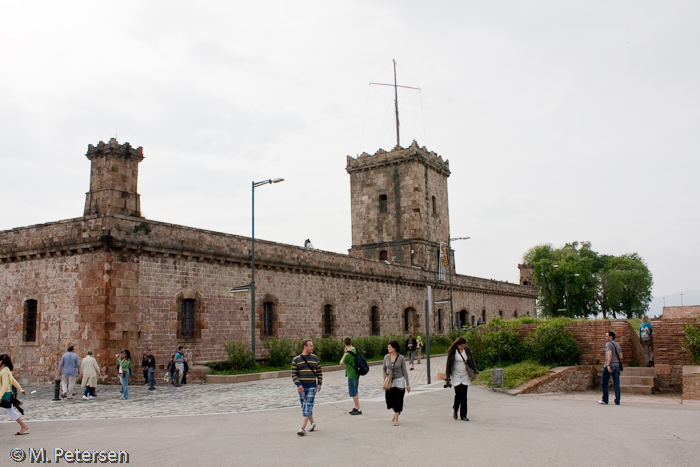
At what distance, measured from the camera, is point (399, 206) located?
4147cm

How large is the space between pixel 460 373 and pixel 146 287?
40.8 feet

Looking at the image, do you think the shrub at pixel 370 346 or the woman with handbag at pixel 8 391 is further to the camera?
the shrub at pixel 370 346

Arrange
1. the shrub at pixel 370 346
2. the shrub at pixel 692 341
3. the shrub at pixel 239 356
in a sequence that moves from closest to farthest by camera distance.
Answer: the shrub at pixel 692 341, the shrub at pixel 239 356, the shrub at pixel 370 346

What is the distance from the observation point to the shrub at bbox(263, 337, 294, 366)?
23.0m

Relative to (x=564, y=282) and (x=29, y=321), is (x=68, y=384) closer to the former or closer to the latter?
(x=29, y=321)

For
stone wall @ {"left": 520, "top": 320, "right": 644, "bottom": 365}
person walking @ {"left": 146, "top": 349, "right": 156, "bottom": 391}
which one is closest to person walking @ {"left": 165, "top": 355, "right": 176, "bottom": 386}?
person walking @ {"left": 146, "top": 349, "right": 156, "bottom": 391}

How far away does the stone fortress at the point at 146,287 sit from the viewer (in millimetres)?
19000

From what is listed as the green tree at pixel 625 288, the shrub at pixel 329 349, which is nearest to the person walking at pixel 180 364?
the shrub at pixel 329 349

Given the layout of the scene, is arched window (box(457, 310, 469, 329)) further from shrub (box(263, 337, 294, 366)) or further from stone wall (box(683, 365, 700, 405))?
stone wall (box(683, 365, 700, 405))

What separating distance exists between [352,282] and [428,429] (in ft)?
68.2

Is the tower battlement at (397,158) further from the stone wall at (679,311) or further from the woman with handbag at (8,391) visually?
the woman with handbag at (8,391)

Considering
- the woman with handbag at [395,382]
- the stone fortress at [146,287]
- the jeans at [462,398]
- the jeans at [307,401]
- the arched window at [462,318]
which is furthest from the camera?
the arched window at [462,318]

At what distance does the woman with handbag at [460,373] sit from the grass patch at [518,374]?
499 cm

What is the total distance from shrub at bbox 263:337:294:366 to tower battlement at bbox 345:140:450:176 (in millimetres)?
20940
